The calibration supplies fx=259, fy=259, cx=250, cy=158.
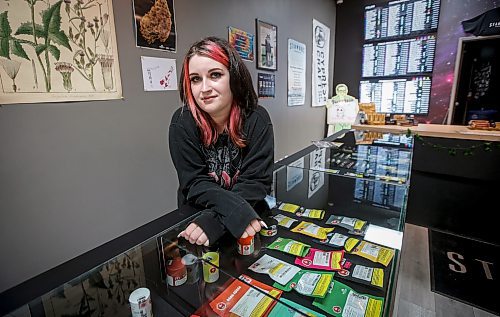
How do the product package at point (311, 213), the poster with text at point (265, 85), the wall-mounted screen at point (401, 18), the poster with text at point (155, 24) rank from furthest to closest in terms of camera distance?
the wall-mounted screen at point (401, 18), the poster with text at point (265, 85), the poster with text at point (155, 24), the product package at point (311, 213)

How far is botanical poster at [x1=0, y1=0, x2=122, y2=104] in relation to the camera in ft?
3.57

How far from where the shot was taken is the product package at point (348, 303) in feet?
1.61

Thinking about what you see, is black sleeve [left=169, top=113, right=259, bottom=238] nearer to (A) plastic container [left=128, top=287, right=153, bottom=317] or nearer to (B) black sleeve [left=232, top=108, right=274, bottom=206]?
(B) black sleeve [left=232, top=108, right=274, bottom=206]

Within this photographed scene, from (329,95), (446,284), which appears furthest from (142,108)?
(329,95)

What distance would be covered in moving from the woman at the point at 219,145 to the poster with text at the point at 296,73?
2.54 m

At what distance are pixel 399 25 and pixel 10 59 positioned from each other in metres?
4.38

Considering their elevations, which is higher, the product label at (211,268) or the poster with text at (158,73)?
the poster with text at (158,73)

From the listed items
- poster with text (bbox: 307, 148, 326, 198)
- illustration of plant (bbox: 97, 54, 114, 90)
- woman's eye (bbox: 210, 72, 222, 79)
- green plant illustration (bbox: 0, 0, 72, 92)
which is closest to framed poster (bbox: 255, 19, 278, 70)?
poster with text (bbox: 307, 148, 326, 198)

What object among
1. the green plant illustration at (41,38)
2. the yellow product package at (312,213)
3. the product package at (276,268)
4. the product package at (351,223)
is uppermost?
the green plant illustration at (41,38)

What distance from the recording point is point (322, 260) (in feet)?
2.06

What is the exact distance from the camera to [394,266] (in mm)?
594

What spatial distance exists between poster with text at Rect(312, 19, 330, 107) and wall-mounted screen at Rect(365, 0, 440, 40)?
0.65m

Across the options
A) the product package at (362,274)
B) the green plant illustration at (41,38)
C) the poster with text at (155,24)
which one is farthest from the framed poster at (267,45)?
the product package at (362,274)

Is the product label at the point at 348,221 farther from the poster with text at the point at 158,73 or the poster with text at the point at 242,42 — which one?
the poster with text at the point at 242,42
